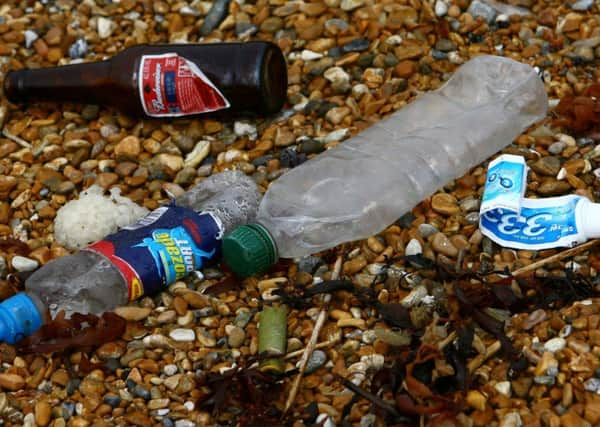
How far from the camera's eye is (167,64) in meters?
2.97

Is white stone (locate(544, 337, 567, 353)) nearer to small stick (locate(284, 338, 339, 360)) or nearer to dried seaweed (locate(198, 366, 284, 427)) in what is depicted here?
small stick (locate(284, 338, 339, 360))

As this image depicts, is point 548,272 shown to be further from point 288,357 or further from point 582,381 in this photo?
point 288,357

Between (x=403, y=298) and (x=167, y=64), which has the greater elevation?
(x=167, y=64)

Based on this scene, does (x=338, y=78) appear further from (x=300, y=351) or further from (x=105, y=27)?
(x=300, y=351)

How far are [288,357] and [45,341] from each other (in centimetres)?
55

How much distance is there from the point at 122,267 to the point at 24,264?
1.04 feet

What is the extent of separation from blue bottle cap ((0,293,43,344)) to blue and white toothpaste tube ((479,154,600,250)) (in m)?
1.07

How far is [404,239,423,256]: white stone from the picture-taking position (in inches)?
99.9

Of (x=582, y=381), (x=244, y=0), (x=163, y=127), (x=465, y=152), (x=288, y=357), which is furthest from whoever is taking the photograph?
(x=244, y=0)

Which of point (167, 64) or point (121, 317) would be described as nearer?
point (121, 317)

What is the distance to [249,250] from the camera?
2.46m

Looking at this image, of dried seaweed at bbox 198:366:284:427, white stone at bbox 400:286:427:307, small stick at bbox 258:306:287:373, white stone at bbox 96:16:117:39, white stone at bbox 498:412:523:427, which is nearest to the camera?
white stone at bbox 498:412:523:427

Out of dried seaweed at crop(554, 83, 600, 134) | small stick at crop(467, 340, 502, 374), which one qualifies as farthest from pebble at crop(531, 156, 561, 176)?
small stick at crop(467, 340, 502, 374)

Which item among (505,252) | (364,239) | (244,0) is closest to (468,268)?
(505,252)
